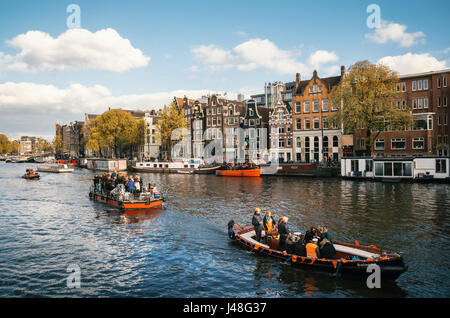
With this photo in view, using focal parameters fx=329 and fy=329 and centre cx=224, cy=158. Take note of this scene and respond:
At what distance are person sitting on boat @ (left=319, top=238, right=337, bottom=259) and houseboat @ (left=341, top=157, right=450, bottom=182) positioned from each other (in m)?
39.9

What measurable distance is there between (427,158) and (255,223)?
130 feet

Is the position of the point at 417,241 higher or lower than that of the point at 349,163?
lower

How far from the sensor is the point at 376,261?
13453 millimetres

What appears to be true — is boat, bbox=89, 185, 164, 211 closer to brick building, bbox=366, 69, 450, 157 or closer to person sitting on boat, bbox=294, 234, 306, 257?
person sitting on boat, bbox=294, 234, 306, 257

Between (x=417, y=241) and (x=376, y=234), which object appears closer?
(x=417, y=241)

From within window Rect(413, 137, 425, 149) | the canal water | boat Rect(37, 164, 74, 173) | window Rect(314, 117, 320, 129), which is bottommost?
Answer: the canal water

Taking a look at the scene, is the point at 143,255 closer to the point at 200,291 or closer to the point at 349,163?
the point at 200,291

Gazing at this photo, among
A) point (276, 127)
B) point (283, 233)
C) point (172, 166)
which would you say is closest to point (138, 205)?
point (283, 233)

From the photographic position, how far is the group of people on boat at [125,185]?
29894 millimetres

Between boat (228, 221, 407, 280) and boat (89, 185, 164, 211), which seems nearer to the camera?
boat (228, 221, 407, 280)

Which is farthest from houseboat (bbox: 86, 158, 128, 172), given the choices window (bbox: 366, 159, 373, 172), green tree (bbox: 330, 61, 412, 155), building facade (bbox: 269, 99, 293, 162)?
window (bbox: 366, 159, 373, 172)

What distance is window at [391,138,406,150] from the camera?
61.4 m

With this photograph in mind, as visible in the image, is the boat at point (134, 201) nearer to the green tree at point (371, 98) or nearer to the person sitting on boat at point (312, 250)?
the person sitting on boat at point (312, 250)
